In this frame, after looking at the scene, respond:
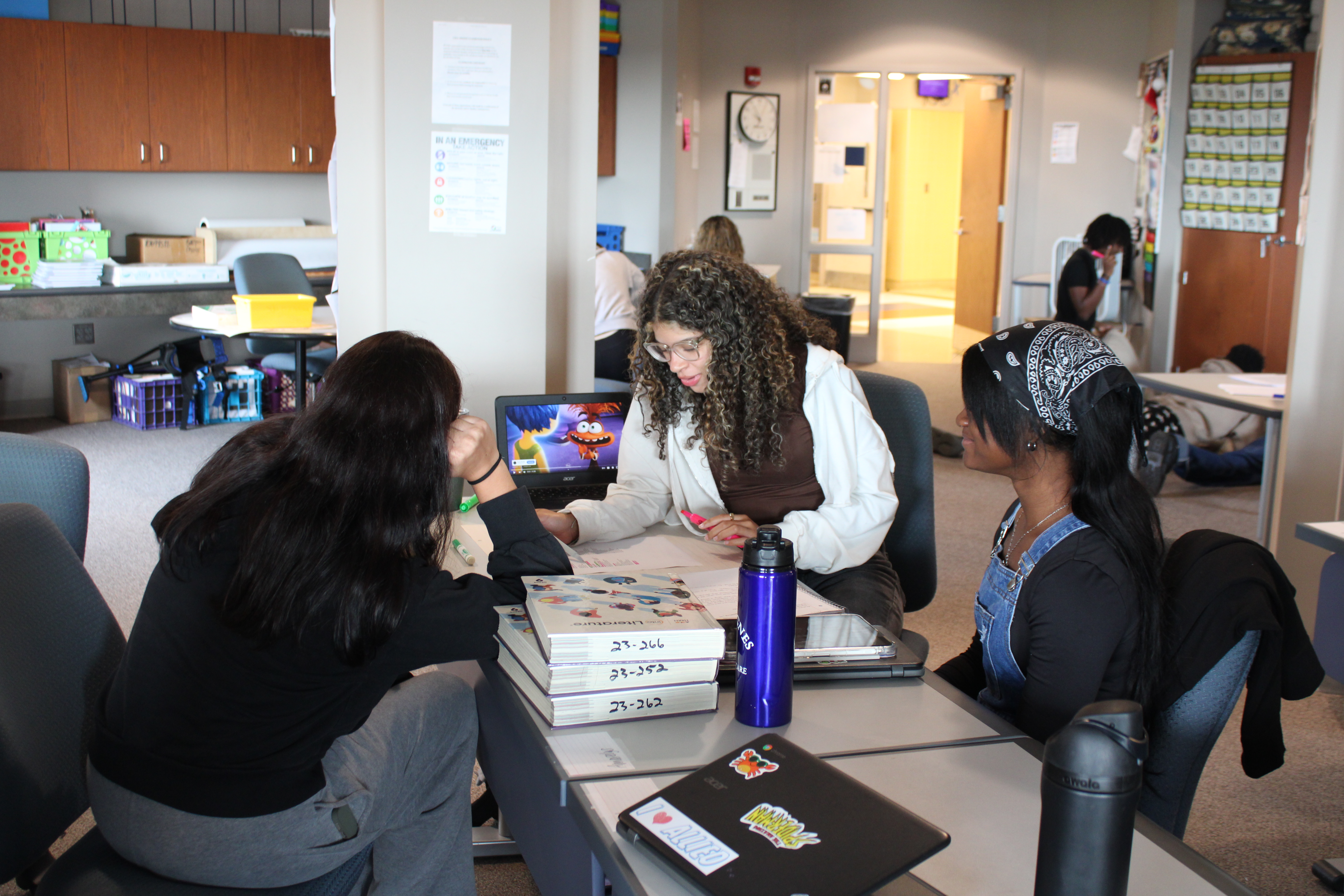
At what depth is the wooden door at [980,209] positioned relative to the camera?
9.39 m

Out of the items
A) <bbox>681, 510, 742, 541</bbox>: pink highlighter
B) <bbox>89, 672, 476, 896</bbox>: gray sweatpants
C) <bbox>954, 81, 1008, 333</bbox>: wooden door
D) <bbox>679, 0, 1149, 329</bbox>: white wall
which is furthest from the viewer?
<bbox>954, 81, 1008, 333</bbox>: wooden door

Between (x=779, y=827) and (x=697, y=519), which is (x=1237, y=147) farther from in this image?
(x=779, y=827)

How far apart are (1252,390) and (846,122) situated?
522cm

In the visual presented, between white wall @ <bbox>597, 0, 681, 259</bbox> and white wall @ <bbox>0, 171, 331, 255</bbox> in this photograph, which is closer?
white wall @ <bbox>0, 171, 331, 255</bbox>

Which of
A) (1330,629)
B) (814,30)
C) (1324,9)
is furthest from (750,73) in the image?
(1330,629)

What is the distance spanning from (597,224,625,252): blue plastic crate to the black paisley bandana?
231 inches

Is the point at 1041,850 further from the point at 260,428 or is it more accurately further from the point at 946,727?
the point at 260,428

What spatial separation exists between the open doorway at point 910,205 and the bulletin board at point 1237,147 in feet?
5.53

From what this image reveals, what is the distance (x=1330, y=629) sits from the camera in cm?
241

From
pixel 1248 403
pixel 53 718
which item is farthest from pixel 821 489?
pixel 1248 403

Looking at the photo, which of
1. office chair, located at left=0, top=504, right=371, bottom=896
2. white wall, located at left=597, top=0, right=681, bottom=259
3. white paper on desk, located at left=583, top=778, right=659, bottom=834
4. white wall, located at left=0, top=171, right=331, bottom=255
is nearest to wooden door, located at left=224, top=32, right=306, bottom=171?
white wall, located at left=0, top=171, right=331, bottom=255

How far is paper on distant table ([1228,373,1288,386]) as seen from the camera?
3.92 meters

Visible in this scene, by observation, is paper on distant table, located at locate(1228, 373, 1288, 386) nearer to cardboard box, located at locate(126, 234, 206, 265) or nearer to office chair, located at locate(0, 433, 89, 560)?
office chair, located at locate(0, 433, 89, 560)

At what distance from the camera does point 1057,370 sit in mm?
1471
